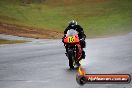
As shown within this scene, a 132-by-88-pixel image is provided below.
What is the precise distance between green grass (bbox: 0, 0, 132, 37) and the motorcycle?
42.8 m

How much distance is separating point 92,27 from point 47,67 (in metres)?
48.6

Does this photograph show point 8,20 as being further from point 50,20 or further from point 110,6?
point 110,6

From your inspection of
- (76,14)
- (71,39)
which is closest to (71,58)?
(71,39)

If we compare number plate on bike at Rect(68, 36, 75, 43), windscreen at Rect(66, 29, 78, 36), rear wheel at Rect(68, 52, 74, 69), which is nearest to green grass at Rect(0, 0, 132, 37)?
windscreen at Rect(66, 29, 78, 36)

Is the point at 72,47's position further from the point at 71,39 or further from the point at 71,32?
the point at 71,32

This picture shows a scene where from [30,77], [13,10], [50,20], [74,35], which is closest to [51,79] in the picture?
[30,77]

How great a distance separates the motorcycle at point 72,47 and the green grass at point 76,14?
42.8 m

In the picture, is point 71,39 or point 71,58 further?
point 71,39

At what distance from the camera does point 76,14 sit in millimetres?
77625

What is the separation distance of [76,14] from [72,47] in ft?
197

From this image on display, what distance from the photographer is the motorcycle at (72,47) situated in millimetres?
17711

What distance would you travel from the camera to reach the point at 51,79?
48.2ft

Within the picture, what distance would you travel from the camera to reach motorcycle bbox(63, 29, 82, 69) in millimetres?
17711

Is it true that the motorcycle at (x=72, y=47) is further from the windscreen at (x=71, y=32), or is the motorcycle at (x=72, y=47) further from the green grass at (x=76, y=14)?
the green grass at (x=76, y=14)
